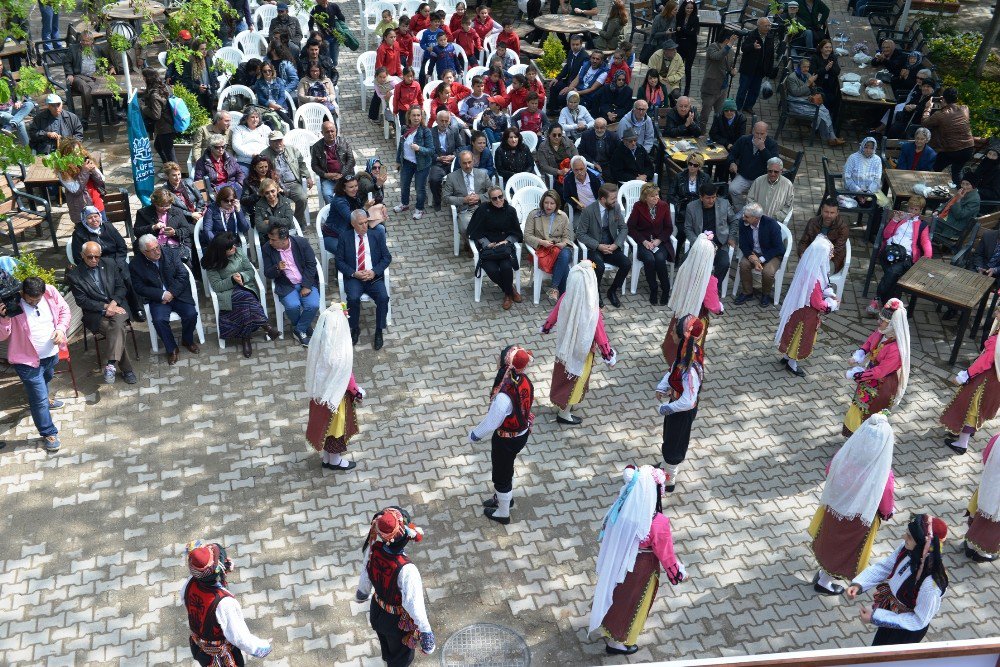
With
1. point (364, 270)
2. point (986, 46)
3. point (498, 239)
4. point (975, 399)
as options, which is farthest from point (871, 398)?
point (986, 46)

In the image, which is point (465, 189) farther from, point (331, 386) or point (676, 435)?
point (676, 435)

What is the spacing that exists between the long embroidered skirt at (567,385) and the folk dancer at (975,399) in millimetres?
3401

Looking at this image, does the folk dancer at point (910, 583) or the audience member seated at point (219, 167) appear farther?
the audience member seated at point (219, 167)

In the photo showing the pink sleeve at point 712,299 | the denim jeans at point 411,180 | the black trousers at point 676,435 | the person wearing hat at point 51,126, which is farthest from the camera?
the denim jeans at point 411,180

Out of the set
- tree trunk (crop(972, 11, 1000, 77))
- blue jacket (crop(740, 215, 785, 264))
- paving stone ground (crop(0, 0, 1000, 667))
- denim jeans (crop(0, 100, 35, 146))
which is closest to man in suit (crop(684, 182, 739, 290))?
blue jacket (crop(740, 215, 785, 264))

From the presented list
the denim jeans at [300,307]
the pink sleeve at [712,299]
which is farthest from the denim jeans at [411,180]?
the pink sleeve at [712,299]

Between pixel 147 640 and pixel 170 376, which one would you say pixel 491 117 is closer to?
pixel 170 376

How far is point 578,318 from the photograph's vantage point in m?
8.81

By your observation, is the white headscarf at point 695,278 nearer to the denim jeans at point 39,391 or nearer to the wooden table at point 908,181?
the wooden table at point 908,181

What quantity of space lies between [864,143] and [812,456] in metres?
4.85

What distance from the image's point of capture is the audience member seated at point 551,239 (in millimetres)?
11070

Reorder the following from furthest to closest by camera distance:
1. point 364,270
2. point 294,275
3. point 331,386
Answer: point 364,270, point 294,275, point 331,386

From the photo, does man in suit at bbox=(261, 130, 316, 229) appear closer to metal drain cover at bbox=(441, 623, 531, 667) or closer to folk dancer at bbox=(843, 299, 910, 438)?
metal drain cover at bbox=(441, 623, 531, 667)

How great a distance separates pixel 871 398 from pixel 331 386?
15.7 ft
